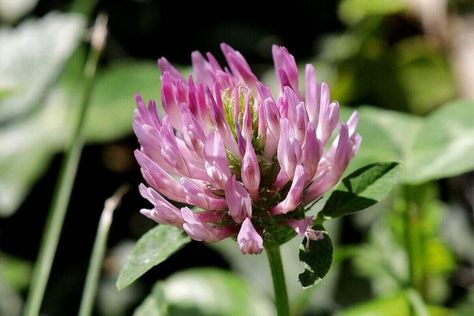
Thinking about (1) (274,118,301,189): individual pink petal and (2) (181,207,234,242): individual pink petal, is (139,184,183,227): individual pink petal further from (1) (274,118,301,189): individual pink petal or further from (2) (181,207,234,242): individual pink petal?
(1) (274,118,301,189): individual pink petal

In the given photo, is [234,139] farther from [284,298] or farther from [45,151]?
[45,151]

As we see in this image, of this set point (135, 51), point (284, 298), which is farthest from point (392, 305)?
point (135, 51)

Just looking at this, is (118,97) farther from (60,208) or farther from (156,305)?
(156,305)

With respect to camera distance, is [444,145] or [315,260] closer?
[315,260]

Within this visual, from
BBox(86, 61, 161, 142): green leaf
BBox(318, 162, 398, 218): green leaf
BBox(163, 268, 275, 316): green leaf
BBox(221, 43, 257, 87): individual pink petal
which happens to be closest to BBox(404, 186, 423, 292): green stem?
BBox(163, 268, 275, 316): green leaf

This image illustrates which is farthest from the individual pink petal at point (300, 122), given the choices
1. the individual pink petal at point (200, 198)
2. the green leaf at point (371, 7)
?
the green leaf at point (371, 7)

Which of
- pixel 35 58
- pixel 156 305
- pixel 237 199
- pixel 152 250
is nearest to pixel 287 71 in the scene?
pixel 237 199
